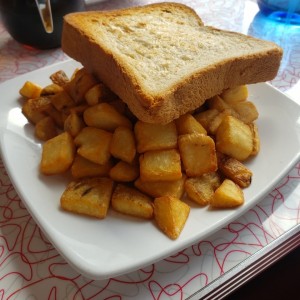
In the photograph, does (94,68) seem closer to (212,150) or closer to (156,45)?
(156,45)

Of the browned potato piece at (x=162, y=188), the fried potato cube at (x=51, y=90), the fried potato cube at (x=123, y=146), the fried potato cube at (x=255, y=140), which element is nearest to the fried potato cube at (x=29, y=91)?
the fried potato cube at (x=51, y=90)

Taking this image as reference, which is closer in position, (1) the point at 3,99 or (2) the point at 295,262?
(2) the point at 295,262

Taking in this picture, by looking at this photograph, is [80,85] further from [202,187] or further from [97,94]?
[202,187]

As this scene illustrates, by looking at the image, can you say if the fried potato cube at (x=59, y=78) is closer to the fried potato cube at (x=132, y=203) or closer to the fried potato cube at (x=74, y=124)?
the fried potato cube at (x=74, y=124)

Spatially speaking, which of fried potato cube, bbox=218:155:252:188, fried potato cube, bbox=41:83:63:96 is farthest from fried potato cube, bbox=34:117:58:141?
fried potato cube, bbox=218:155:252:188

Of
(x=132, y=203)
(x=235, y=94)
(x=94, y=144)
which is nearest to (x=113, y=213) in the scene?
(x=132, y=203)

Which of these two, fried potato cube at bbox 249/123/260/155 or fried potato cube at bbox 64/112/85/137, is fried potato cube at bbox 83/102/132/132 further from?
fried potato cube at bbox 249/123/260/155

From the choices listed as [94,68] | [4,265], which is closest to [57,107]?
[94,68]
